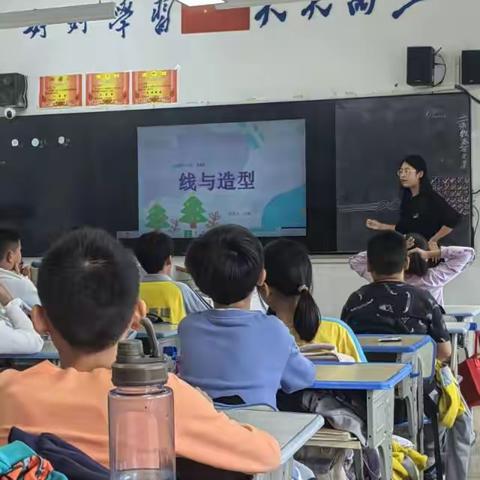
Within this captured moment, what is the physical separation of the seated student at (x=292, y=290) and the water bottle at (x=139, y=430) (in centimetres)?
153

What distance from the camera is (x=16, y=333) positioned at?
330cm

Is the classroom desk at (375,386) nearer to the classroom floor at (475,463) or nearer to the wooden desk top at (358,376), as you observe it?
the wooden desk top at (358,376)

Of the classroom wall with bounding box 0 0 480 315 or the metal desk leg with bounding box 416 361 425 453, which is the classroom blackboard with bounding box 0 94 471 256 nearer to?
the classroom wall with bounding box 0 0 480 315

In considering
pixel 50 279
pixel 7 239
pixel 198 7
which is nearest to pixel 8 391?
pixel 50 279

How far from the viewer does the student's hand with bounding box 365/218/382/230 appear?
20.1ft

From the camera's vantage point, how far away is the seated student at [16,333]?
328 cm

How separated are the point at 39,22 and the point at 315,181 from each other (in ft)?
7.49

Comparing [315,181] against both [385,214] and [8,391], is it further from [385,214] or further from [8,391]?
[8,391]

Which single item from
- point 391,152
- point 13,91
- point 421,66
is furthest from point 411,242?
point 13,91

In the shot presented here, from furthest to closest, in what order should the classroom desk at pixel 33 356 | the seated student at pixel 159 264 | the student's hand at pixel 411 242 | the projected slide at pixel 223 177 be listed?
1. the projected slide at pixel 223 177
2. the student's hand at pixel 411 242
3. the seated student at pixel 159 264
4. the classroom desk at pixel 33 356

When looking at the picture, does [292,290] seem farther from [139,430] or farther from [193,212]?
[193,212]

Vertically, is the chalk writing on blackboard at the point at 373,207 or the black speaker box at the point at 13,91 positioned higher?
the black speaker box at the point at 13,91

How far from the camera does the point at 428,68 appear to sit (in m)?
5.87

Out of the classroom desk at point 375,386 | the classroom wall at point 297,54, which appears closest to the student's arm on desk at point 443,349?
the classroom desk at point 375,386
